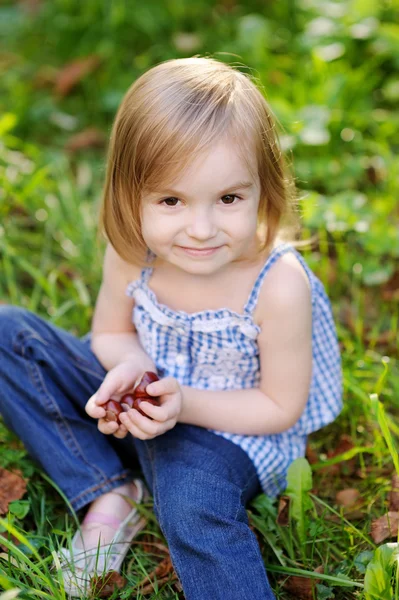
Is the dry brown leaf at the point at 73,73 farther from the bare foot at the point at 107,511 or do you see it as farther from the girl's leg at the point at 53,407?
the bare foot at the point at 107,511

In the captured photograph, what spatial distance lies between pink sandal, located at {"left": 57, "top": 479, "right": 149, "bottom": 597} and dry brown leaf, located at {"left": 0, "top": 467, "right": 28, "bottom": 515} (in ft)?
0.52

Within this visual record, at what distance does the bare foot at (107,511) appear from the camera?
1615mm

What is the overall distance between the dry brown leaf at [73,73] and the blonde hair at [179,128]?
1.80 m

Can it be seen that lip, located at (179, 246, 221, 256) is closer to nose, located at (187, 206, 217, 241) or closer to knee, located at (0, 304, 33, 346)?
nose, located at (187, 206, 217, 241)

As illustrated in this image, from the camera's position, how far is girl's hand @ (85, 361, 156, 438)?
152 centimetres

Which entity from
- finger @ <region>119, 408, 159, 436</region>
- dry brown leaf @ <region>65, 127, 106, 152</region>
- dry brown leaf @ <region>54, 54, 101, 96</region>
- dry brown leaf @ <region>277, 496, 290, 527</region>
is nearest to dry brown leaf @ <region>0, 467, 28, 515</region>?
finger @ <region>119, 408, 159, 436</region>

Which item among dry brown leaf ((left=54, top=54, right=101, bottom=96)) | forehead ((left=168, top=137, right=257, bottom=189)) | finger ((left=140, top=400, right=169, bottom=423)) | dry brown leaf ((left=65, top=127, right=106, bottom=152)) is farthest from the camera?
dry brown leaf ((left=54, top=54, right=101, bottom=96))

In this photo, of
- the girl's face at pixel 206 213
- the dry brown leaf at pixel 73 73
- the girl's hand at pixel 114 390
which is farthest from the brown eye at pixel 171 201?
the dry brown leaf at pixel 73 73

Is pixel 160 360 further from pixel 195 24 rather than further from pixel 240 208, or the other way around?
pixel 195 24

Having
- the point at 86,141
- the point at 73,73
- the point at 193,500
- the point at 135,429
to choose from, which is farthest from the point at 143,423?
the point at 73,73

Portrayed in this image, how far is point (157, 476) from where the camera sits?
158 cm

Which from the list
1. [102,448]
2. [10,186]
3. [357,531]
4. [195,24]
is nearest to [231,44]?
[195,24]

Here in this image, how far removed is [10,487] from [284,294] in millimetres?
753

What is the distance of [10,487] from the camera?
1.69 metres
